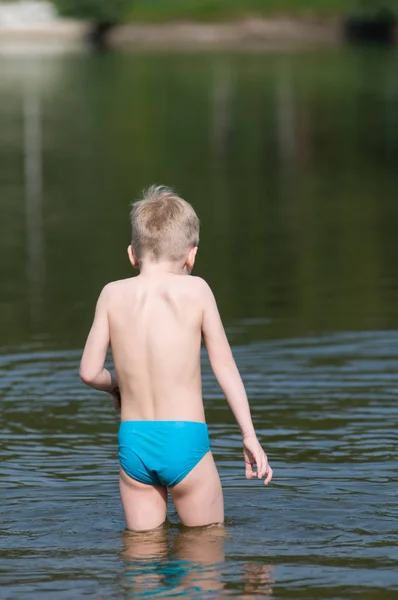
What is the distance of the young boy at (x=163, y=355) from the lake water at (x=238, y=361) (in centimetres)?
39

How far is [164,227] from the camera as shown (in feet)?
16.1

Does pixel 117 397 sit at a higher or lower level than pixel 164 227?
lower

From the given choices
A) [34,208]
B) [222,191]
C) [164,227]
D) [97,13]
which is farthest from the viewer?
[97,13]

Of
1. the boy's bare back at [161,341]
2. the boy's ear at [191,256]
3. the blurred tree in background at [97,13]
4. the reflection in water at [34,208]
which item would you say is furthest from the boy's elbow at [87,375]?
the blurred tree in background at [97,13]

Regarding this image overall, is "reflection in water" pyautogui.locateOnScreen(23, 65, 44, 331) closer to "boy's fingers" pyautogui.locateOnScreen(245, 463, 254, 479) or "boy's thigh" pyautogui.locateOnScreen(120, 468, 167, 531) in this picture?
"boy's thigh" pyautogui.locateOnScreen(120, 468, 167, 531)

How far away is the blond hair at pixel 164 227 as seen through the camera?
193 inches

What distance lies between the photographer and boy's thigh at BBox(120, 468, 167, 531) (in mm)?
5074

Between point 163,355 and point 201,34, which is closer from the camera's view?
point 163,355

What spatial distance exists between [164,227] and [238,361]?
385 cm

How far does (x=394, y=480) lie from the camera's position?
20.3 feet

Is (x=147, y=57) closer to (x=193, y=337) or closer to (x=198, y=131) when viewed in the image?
(x=198, y=131)

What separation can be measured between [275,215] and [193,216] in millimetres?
11796

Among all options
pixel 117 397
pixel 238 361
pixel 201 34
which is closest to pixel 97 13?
pixel 201 34

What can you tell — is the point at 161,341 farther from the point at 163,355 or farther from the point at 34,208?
the point at 34,208
